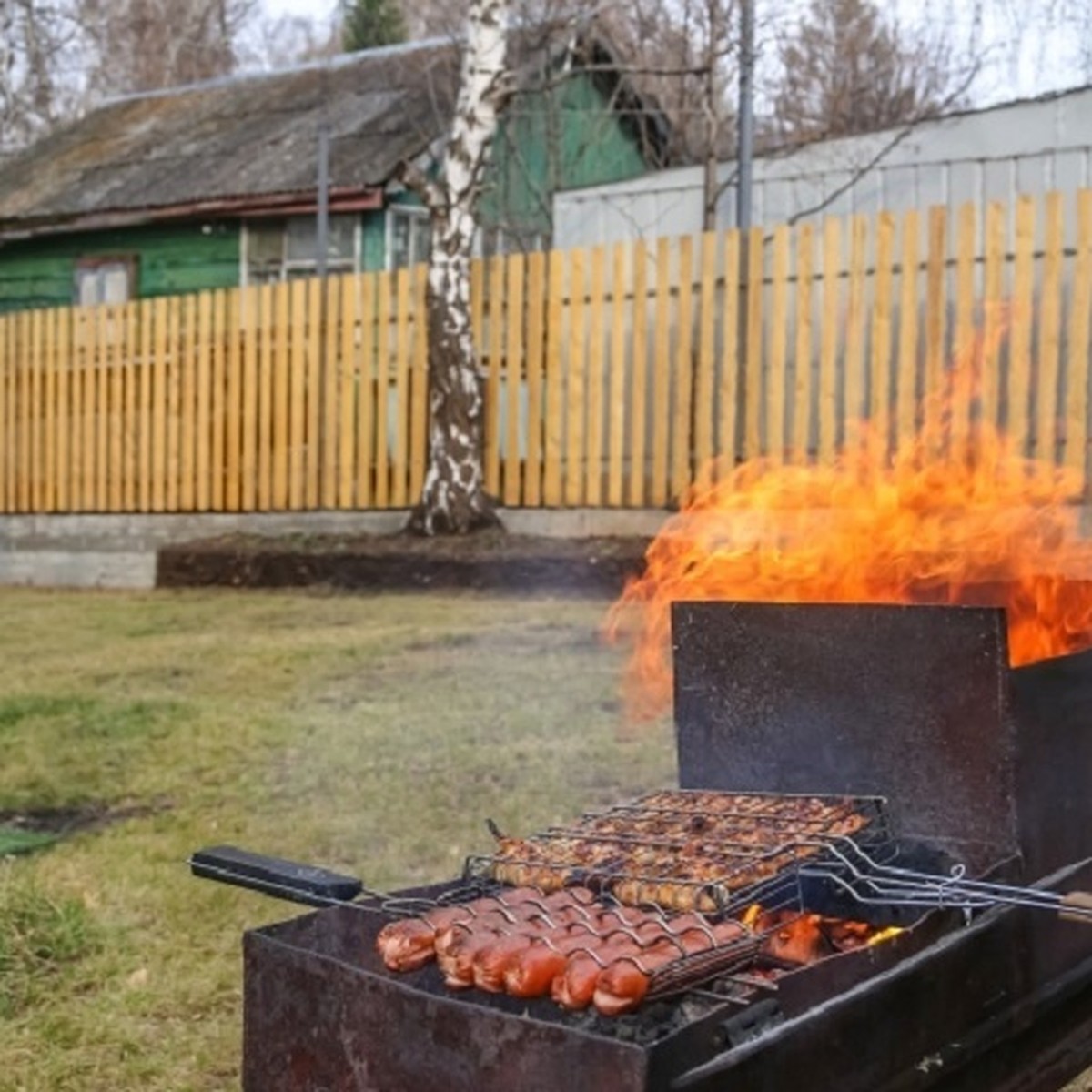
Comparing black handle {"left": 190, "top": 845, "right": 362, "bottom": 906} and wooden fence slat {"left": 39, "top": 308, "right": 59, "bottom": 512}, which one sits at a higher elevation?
wooden fence slat {"left": 39, "top": 308, "right": 59, "bottom": 512}

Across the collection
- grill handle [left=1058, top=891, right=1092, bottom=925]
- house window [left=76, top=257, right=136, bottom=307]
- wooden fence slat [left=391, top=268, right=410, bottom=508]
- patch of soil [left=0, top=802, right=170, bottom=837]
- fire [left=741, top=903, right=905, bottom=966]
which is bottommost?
patch of soil [left=0, top=802, right=170, bottom=837]

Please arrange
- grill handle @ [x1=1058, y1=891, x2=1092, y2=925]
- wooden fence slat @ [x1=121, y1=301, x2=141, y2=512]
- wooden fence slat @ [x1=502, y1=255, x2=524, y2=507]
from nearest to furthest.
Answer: grill handle @ [x1=1058, y1=891, x2=1092, y2=925] < wooden fence slat @ [x1=502, y1=255, x2=524, y2=507] < wooden fence slat @ [x1=121, y1=301, x2=141, y2=512]

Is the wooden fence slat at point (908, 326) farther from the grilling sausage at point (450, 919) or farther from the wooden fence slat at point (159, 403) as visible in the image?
the grilling sausage at point (450, 919)

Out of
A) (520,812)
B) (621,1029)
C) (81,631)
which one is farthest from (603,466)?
(621,1029)

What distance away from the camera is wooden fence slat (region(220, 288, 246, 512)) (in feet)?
45.6

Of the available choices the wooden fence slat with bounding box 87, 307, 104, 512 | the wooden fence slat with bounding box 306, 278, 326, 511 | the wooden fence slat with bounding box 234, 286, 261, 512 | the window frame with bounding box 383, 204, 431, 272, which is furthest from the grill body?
the window frame with bounding box 383, 204, 431, 272

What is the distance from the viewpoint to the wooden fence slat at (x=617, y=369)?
11.2 metres

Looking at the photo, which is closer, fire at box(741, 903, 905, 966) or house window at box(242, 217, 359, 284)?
fire at box(741, 903, 905, 966)

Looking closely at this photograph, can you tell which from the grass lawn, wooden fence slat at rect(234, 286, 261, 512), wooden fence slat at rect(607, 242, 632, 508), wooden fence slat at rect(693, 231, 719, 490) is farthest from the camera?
wooden fence slat at rect(234, 286, 261, 512)

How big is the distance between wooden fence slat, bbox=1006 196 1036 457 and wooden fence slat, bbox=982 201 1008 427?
104 millimetres

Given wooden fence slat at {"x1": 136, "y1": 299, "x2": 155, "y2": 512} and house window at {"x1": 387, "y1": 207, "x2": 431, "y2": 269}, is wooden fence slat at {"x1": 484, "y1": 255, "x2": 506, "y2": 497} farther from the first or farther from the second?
house window at {"x1": 387, "y1": 207, "x2": 431, "y2": 269}

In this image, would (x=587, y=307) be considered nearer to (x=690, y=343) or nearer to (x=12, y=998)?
(x=690, y=343)

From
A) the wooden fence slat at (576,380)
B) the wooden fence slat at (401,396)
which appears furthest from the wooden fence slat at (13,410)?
the wooden fence slat at (576,380)

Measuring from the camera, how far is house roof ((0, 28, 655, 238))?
18719 millimetres
